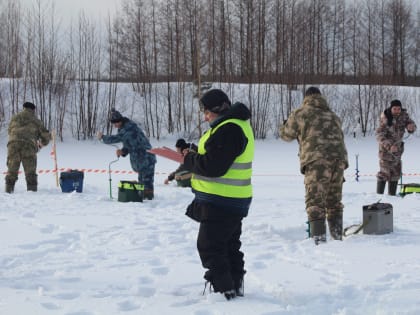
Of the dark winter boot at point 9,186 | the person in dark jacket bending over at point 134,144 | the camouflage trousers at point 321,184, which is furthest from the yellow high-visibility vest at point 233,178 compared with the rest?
the dark winter boot at point 9,186

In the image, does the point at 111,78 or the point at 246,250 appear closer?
the point at 246,250

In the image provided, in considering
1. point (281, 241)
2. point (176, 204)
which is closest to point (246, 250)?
point (281, 241)

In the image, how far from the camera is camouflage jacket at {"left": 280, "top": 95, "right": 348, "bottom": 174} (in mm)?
5375

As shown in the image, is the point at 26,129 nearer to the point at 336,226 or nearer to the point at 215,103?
the point at 336,226

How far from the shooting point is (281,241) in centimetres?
562

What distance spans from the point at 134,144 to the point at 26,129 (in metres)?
2.45

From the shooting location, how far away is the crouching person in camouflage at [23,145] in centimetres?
992

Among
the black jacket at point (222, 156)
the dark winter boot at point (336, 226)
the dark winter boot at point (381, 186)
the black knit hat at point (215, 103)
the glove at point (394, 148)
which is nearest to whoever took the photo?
the black jacket at point (222, 156)

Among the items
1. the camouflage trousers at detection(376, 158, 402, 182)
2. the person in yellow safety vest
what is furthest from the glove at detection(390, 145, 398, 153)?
the person in yellow safety vest

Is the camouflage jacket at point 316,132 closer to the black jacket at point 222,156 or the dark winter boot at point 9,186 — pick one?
the black jacket at point 222,156

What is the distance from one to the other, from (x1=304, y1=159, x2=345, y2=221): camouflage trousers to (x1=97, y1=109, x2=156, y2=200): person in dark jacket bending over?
13.6 feet

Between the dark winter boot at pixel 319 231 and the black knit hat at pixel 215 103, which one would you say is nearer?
the black knit hat at pixel 215 103

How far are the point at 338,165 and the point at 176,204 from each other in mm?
3954

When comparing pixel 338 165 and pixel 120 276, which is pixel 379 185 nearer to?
pixel 338 165
